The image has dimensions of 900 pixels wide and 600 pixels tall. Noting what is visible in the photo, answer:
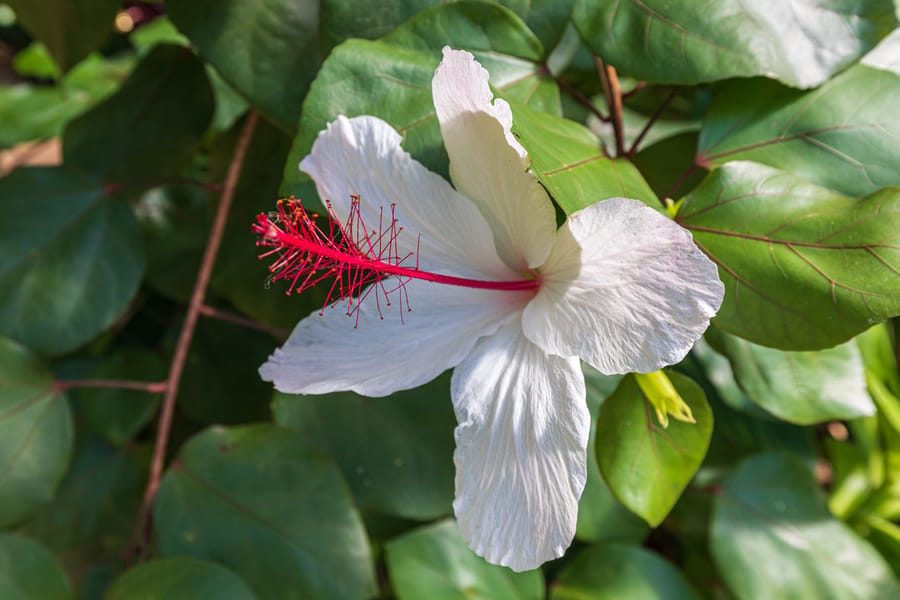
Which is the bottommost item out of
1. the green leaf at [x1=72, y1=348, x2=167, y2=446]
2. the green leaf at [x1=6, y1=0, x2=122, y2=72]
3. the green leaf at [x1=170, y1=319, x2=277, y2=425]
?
the green leaf at [x1=170, y1=319, x2=277, y2=425]

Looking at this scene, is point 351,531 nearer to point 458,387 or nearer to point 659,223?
point 458,387

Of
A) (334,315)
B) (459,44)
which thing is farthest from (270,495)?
(459,44)

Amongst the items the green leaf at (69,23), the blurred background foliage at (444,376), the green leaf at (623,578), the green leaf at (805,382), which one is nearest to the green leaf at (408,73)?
the blurred background foliage at (444,376)

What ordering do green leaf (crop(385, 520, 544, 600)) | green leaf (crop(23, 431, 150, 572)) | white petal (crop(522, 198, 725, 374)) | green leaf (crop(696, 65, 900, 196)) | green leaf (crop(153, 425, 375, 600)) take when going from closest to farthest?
white petal (crop(522, 198, 725, 374)) → green leaf (crop(696, 65, 900, 196)) → green leaf (crop(153, 425, 375, 600)) → green leaf (crop(385, 520, 544, 600)) → green leaf (crop(23, 431, 150, 572))

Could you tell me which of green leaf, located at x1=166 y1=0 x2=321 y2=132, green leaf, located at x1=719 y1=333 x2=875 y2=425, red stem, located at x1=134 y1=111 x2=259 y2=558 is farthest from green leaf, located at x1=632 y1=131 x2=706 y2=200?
red stem, located at x1=134 y1=111 x2=259 y2=558

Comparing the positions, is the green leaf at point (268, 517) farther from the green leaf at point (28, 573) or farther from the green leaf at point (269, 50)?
the green leaf at point (269, 50)

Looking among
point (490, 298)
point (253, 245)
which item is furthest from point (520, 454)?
point (253, 245)

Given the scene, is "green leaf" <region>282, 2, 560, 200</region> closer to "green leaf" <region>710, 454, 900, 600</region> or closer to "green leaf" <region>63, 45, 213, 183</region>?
"green leaf" <region>63, 45, 213, 183</region>

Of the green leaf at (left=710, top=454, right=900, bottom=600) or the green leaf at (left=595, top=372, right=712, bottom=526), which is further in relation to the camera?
the green leaf at (left=710, top=454, right=900, bottom=600)
